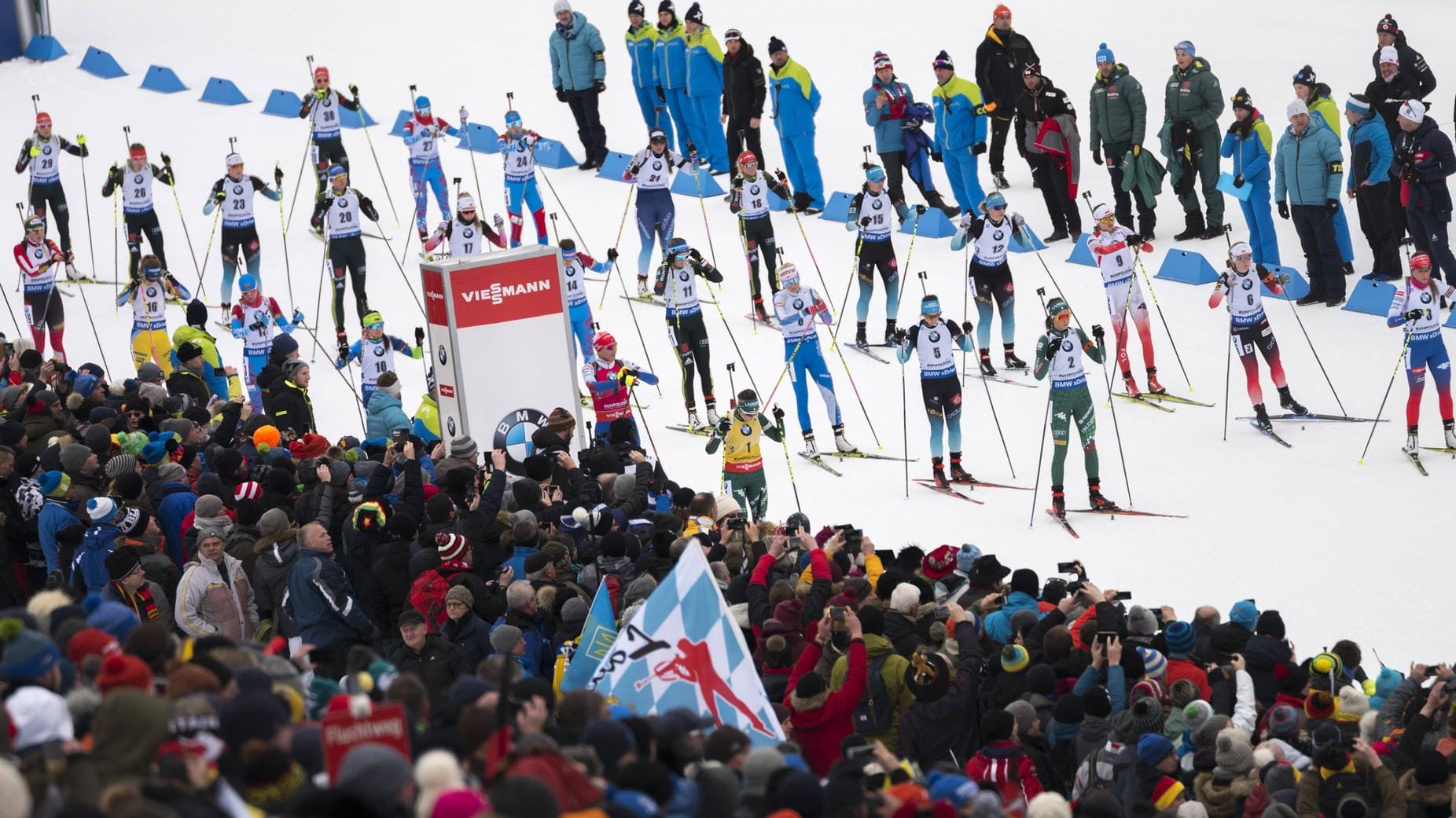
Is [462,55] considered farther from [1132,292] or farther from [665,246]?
[1132,292]

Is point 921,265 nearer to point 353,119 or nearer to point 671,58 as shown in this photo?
point 671,58

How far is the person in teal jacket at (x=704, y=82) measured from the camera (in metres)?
21.5

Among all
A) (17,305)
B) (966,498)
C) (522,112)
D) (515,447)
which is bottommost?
(966,498)

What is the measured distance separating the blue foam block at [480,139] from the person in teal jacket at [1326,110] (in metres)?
10.7

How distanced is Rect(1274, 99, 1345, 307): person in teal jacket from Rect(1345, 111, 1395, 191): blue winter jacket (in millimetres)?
156

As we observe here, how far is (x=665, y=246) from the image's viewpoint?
61.5ft

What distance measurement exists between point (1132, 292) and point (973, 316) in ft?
7.90

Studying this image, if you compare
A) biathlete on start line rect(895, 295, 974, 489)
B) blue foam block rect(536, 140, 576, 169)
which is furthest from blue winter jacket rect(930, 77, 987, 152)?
biathlete on start line rect(895, 295, 974, 489)

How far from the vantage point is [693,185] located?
21.9m

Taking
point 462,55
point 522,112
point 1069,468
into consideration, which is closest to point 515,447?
point 1069,468

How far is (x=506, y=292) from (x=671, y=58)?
9.89 meters

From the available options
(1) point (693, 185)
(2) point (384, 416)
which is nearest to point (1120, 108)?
(1) point (693, 185)

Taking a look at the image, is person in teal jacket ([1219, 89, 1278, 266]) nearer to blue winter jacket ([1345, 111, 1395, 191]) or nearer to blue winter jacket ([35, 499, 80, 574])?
blue winter jacket ([1345, 111, 1395, 191])

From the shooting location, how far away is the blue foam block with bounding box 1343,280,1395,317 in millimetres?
16906
